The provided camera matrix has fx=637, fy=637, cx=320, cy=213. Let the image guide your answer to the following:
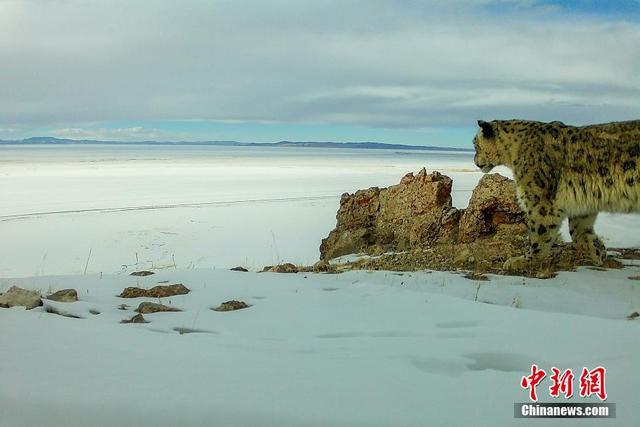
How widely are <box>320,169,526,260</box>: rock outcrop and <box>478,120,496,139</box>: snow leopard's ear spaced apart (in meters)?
2.71

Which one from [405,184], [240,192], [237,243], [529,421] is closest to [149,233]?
[237,243]

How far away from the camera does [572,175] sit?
27.8 ft

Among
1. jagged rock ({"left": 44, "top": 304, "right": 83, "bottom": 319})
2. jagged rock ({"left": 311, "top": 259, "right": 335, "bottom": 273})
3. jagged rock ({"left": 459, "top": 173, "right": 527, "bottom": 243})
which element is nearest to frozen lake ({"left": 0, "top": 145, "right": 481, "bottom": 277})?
jagged rock ({"left": 459, "top": 173, "right": 527, "bottom": 243})

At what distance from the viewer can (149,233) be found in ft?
70.2

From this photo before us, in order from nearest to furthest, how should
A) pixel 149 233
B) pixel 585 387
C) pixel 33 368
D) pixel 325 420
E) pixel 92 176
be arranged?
Result: pixel 325 420, pixel 585 387, pixel 33 368, pixel 149 233, pixel 92 176

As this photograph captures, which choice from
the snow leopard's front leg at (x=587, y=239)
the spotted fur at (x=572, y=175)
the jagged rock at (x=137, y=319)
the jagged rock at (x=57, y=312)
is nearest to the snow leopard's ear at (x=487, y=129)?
the spotted fur at (x=572, y=175)

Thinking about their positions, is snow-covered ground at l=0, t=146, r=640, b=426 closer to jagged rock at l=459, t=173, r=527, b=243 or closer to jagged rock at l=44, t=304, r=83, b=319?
jagged rock at l=44, t=304, r=83, b=319

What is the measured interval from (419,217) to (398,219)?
495mm

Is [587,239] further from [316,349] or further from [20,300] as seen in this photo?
[20,300]

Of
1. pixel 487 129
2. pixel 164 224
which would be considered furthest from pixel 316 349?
pixel 164 224

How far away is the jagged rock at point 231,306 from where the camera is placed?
19.4ft

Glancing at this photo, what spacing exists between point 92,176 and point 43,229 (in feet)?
80.8

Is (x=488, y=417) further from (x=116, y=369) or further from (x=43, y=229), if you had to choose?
(x=43, y=229)

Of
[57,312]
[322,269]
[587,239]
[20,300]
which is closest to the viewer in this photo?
[57,312]
